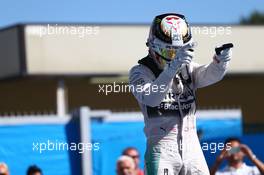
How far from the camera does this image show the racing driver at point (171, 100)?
6473 mm

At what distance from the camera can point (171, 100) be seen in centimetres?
664

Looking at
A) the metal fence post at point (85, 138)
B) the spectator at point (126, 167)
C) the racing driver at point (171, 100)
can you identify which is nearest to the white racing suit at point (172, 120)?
the racing driver at point (171, 100)

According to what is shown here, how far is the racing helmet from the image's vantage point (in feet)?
21.2

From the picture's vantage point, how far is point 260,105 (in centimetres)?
2394

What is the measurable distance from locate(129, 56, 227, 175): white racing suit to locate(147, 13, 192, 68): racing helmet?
16cm

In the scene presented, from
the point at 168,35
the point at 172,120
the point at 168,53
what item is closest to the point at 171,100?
the point at 172,120

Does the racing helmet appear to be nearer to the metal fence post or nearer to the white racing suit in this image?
the white racing suit

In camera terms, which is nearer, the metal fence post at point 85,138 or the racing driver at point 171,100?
the racing driver at point 171,100

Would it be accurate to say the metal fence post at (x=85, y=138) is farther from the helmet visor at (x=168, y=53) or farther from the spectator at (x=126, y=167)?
the helmet visor at (x=168, y=53)

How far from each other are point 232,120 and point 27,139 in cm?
312

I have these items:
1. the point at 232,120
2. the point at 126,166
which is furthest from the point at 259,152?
the point at 126,166

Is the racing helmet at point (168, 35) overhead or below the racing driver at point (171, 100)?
overhead

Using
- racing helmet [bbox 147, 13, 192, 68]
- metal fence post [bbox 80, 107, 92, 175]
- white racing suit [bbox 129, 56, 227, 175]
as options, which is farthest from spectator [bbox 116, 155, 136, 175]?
racing helmet [bbox 147, 13, 192, 68]

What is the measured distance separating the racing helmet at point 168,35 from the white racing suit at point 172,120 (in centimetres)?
16
